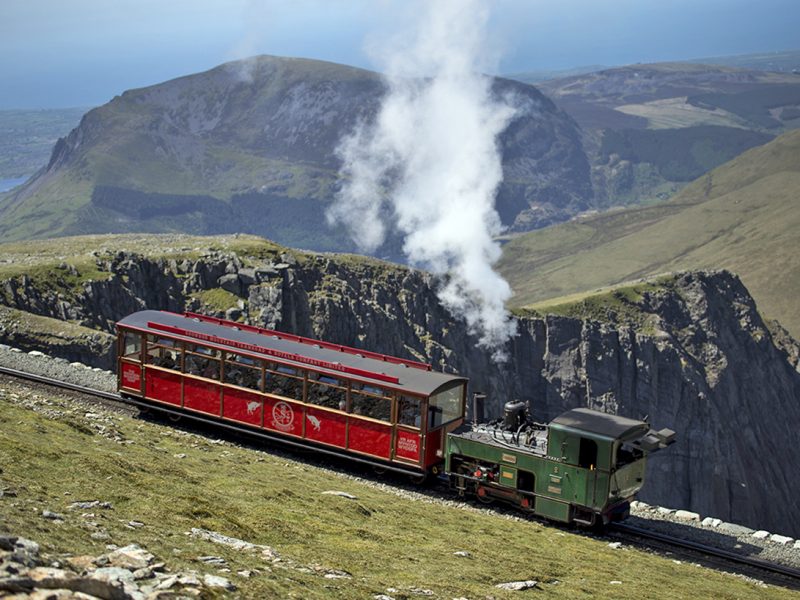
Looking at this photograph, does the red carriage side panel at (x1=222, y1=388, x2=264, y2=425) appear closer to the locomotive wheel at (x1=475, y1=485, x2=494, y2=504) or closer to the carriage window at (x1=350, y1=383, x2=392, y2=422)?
the carriage window at (x1=350, y1=383, x2=392, y2=422)

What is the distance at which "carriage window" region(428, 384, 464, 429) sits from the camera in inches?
1507

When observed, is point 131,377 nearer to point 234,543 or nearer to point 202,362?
point 202,362

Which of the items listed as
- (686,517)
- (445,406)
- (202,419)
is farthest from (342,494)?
(686,517)

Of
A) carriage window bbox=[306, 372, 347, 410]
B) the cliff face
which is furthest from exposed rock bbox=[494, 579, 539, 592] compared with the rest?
the cliff face

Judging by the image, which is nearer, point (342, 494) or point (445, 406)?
point (342, 494)

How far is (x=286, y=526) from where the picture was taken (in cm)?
2798

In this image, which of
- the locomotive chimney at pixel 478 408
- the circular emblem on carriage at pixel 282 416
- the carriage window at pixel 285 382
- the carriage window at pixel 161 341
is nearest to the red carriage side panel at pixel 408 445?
the locomotive chimney at pixel 478 408

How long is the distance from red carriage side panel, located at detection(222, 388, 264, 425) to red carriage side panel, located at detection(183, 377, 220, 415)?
0.53 metres

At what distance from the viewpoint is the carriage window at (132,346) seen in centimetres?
4491

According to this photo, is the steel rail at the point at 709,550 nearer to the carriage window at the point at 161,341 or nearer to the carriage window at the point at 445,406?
the carriage window at the point at 445,406

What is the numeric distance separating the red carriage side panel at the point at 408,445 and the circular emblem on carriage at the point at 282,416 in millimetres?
5158

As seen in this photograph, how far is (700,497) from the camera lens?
158875mm

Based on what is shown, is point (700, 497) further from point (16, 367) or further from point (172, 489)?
point (172, 489)

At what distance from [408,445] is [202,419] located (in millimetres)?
10306
